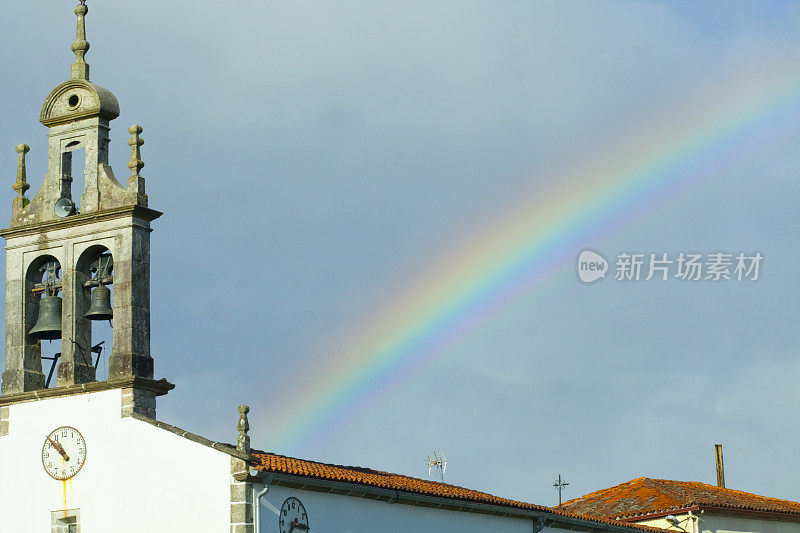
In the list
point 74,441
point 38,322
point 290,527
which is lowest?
point 290,527

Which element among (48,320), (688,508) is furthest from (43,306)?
(688,508)

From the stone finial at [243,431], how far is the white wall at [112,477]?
501 millimetres

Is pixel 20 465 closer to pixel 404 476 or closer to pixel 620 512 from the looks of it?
pixel 404 476

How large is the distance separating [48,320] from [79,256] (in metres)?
1.59

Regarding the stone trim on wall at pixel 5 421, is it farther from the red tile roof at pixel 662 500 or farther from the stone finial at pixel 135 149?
the red tile roof at pixel 662 500

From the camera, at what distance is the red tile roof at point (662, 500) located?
155 feet

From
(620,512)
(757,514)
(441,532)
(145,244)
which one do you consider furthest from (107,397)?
(757,514)

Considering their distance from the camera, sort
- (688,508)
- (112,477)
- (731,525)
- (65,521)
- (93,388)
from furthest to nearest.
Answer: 1. (731,525)
2. (688,508)
3. (93,388)
4. (65,521)
5. (112,477)

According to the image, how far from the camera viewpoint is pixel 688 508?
46.0 m

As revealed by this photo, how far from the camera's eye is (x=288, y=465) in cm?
3081

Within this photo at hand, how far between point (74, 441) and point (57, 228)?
4.93 m

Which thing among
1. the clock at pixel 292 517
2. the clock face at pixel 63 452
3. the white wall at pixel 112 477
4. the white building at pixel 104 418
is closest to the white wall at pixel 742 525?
the white building at pixel 104 418

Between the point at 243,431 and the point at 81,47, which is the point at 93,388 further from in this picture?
the point at 81,47

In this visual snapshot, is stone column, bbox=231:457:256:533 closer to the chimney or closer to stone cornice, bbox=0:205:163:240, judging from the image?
stone cornice, bbox=0:205:163:240
